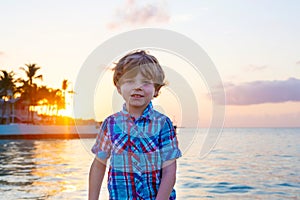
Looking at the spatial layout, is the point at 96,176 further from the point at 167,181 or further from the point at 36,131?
the point at 36,131

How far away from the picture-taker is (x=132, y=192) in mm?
2377

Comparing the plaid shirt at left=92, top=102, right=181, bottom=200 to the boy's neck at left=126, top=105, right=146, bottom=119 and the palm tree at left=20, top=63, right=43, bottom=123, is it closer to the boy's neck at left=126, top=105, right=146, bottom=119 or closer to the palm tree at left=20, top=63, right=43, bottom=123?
the boy's neck at left=126, top=105, right=146, bottom=119

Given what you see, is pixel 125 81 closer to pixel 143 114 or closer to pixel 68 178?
pixel 143 114

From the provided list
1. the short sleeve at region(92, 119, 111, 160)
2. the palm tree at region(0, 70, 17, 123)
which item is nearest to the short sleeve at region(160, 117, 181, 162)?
the short sleeve at region(92, 119, 111, 160)

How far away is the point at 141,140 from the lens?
238cm

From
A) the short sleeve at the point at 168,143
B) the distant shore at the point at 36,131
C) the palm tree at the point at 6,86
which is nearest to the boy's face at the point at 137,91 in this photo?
the short sleeve at the point at 168,143

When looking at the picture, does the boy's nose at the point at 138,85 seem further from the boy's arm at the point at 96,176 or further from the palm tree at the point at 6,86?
the palm tree at the point at 6,86

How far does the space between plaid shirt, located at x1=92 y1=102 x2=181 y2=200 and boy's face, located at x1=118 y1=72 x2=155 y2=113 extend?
0.16ft

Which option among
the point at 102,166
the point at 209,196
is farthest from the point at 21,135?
the point at 102,166

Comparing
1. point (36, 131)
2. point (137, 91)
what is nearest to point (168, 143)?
point (137, 91)

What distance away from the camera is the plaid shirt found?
2.37m

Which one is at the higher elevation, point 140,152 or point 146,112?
point 146,112

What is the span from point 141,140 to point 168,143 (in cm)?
13

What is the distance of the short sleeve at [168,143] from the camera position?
7.77ft
